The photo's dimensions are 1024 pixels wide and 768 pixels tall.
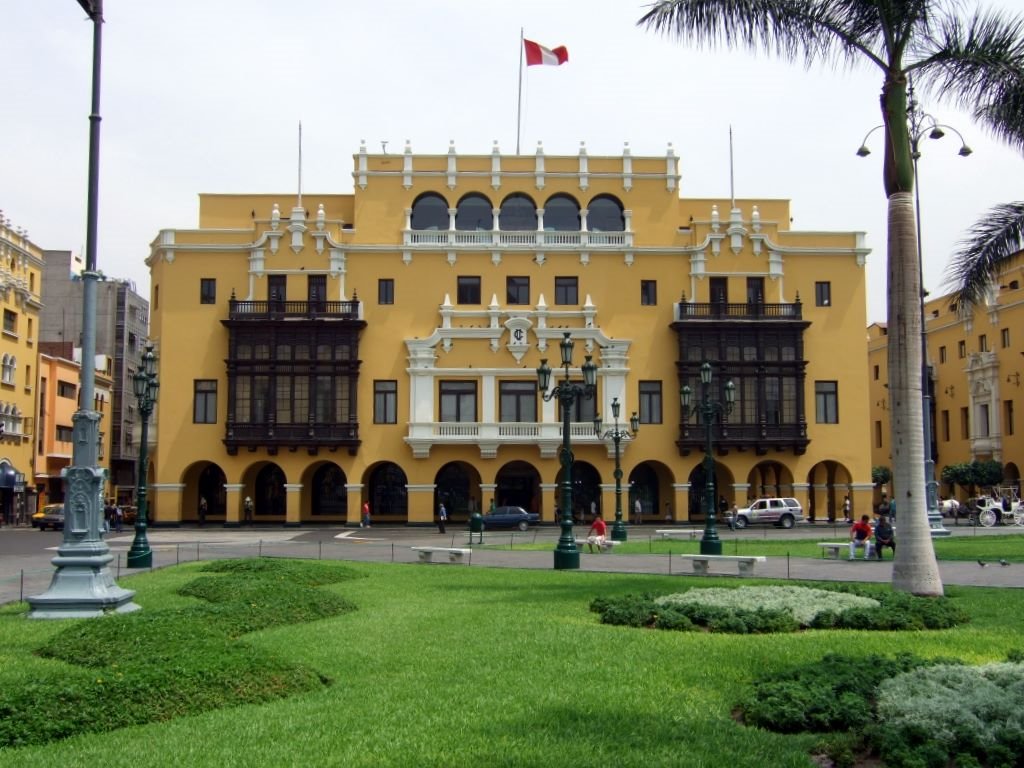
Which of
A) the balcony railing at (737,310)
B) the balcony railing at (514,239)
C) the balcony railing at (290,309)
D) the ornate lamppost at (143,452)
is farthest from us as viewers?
the balcony railing at (514,239)

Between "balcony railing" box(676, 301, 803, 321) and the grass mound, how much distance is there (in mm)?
40459

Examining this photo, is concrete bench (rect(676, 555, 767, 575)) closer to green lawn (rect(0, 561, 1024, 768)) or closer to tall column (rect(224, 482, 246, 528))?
green lawn (rect(0, 561, 1024, 768))

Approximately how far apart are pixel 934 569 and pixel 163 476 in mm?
42367

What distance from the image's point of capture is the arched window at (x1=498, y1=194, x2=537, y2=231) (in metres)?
54.1

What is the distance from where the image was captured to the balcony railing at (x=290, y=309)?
5144 cm

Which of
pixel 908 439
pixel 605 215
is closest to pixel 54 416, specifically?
pixel 605 215

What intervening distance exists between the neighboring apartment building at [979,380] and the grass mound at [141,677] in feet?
184

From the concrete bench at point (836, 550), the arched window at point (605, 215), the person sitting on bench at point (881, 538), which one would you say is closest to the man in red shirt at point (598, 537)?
the concrete bench at point (836, 550)

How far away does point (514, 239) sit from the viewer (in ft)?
174

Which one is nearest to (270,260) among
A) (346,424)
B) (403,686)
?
(346,424)

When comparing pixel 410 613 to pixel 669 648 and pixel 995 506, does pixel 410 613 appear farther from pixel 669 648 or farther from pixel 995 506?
pixel 995 506

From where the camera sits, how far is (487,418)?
51.3 meters

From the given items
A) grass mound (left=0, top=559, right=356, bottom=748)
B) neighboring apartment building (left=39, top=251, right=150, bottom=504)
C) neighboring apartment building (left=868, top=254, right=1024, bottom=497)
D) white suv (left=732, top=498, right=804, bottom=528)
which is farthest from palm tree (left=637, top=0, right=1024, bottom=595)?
neighboring apartment building (left=39, top=251, right=150, bottom=504)

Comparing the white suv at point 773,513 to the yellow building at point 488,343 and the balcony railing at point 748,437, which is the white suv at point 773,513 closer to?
the yellow building at point 488,343
